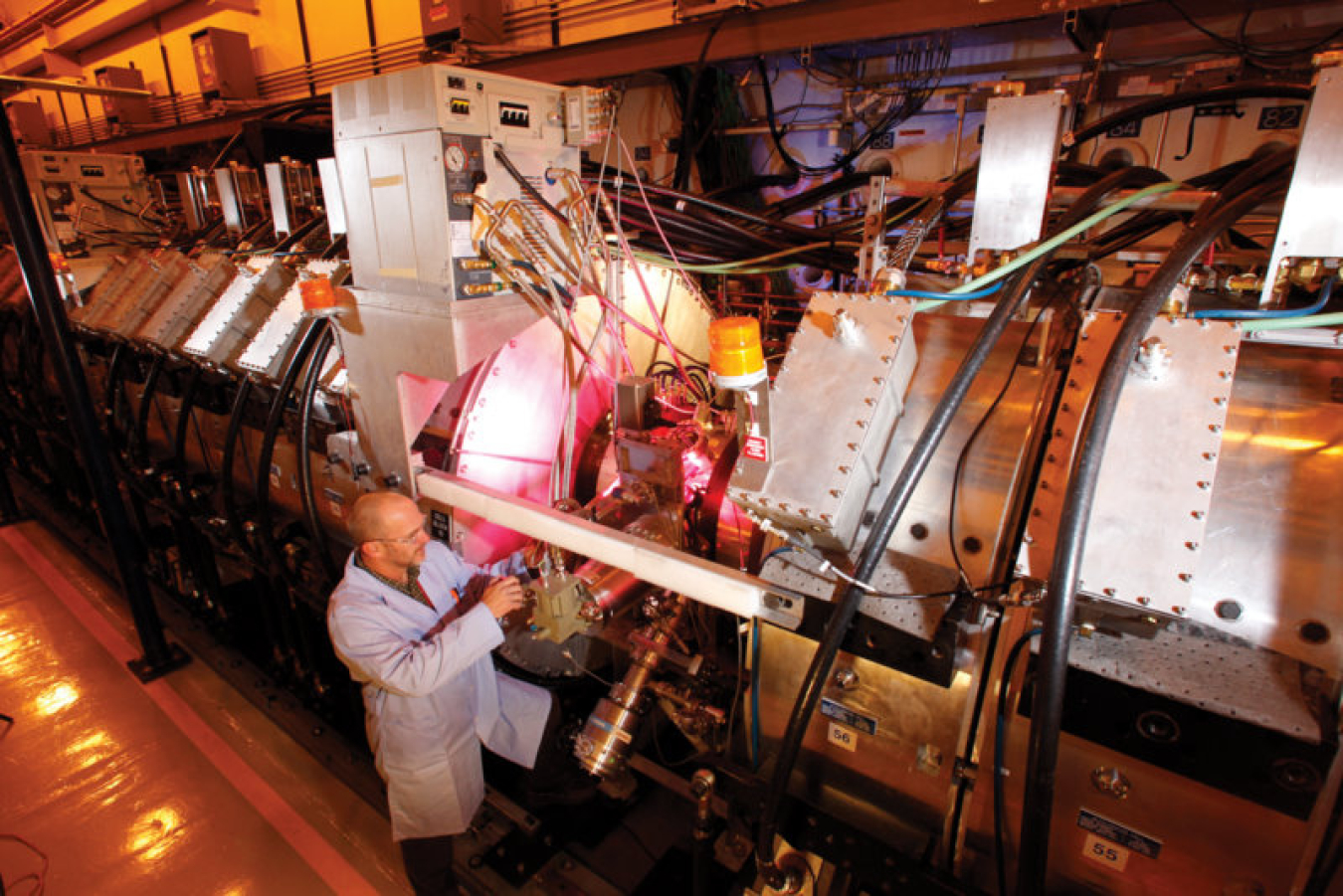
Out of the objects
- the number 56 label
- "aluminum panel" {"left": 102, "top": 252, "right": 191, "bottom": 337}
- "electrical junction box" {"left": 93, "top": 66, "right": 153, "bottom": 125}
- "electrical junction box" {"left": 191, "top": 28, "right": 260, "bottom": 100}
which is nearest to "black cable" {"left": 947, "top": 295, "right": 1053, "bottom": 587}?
the number 56 label

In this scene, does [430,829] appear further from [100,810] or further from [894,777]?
[100,810]

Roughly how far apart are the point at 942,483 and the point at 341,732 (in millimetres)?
2556

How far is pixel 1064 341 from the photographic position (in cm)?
128

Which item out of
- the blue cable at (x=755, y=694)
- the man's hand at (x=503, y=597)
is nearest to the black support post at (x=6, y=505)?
the man's hand at (x=503, y=597)

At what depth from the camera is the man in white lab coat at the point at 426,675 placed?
1.69 m

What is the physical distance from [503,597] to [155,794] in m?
2.01

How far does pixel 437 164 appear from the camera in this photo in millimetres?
1568

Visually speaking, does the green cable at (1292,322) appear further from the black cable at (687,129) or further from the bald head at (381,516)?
the black cable at (687,129)

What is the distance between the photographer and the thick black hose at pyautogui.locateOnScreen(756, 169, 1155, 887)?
990mm

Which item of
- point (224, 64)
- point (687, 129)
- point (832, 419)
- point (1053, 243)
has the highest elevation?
point (224, 64)

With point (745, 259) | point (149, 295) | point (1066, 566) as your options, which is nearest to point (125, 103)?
point (149, 295)

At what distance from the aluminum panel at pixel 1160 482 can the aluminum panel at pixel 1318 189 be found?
22 centimetres

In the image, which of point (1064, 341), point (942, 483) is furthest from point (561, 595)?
point (1064, 341)

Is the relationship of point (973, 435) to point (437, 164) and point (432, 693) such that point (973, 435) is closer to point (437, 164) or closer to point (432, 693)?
point (437, 164)
